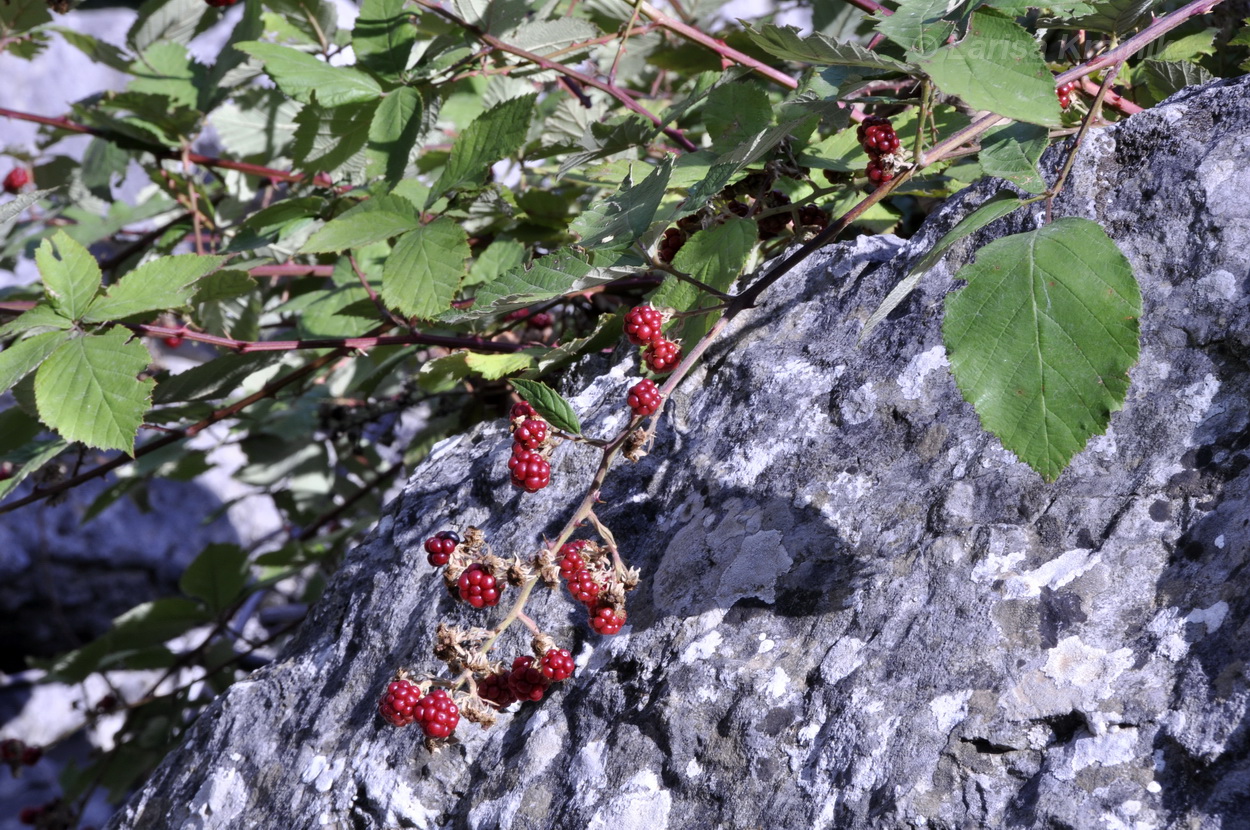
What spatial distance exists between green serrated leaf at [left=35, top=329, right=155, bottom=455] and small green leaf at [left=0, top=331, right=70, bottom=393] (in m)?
0.01

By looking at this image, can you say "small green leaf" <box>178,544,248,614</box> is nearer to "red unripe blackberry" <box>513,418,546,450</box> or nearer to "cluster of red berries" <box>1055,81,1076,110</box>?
"red unripe blackberry" <box>513,418,546,450</box>

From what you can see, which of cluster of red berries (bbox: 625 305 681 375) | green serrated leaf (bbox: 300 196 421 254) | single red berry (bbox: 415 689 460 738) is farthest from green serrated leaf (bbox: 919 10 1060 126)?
green serrated leaf (bbox: 300 196 421 254)

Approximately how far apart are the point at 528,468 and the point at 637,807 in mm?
369

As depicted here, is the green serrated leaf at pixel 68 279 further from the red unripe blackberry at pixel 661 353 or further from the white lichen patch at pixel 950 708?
the white lichen patch at pixel 950 708

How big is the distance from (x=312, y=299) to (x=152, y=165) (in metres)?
0.69

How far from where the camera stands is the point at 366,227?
1513 millimetres

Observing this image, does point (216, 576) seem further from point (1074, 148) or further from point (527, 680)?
point (1074, 148)

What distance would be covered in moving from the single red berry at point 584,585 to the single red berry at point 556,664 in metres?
0.07

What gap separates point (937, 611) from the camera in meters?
0.91

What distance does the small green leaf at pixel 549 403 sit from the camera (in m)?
0.99

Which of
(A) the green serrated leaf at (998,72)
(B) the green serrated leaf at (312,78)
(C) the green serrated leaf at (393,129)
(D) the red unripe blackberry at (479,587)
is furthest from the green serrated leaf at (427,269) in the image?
(A) the green serrated leaf at (998,72)

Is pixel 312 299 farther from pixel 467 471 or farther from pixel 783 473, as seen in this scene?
pixel 783 473

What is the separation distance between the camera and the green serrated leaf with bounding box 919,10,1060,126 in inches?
33.7

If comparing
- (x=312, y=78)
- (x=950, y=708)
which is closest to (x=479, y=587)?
(x=950, y=708)
